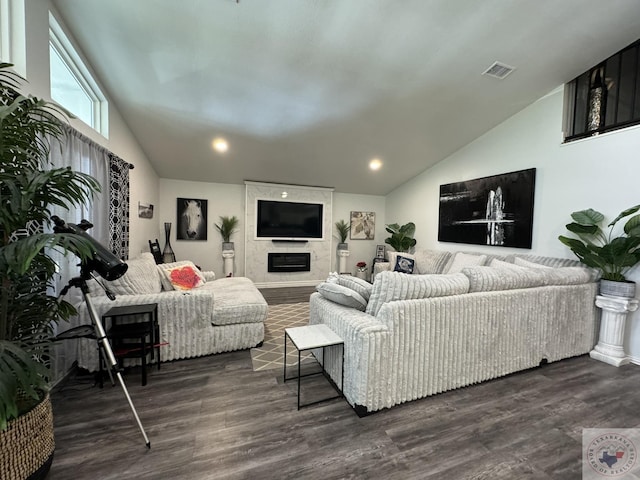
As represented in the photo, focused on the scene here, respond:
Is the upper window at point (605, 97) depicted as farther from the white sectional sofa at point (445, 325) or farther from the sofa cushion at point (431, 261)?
the sofa cushion at point (431, 261)

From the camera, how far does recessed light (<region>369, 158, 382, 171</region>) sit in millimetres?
5082

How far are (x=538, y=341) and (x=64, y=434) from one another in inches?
143

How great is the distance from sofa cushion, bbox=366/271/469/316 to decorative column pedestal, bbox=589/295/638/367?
1856 mm

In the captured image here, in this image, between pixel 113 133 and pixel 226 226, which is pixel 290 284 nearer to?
pixel 226 226

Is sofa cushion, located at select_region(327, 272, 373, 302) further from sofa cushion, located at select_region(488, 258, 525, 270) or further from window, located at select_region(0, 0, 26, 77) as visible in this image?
window, located at select_region(0, 0, 26, 77)

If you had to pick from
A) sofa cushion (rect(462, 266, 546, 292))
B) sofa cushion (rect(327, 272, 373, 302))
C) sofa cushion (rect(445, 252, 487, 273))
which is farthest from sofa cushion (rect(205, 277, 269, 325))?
sofa cushion (rect(445, 252, 487, 273))

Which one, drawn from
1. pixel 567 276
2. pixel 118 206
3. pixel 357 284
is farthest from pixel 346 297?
pixel 118 206

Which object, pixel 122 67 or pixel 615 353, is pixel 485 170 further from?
pixel 122 67

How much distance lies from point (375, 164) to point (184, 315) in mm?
4328

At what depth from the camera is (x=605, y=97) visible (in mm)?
3021

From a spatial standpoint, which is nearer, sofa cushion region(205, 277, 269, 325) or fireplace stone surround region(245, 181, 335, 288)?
sofa cushion region(205, 277, 269, 325)

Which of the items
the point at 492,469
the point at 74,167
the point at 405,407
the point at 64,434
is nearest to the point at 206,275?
the point at 74,167

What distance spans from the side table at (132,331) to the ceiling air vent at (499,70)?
4.30 metres

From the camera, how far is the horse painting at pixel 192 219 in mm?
5391
